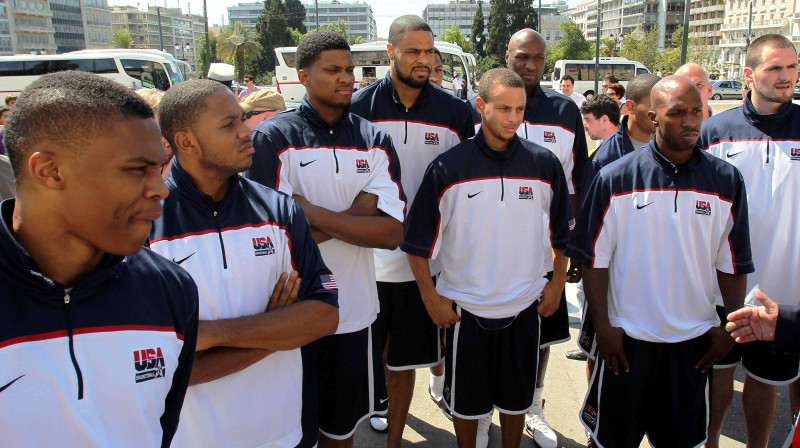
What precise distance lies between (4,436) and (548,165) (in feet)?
8.30

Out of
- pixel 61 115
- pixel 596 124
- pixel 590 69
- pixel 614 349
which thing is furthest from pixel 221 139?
pixel 590 69

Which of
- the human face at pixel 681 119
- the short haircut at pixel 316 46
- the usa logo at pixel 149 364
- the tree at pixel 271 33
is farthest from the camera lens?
the tree at pixel 271 33

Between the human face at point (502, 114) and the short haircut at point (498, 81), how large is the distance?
0.02m

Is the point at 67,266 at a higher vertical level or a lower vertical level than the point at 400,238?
higher

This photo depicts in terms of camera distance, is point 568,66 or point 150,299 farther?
point 568,66

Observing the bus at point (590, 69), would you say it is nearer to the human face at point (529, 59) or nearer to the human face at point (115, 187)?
the human face at point (529, 59)

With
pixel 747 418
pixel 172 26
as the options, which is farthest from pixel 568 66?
pixel 172 26

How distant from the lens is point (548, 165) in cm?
298

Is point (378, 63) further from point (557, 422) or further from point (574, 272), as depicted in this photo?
point (557, 422)

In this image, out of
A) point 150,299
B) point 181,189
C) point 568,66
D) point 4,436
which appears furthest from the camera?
point 568,66

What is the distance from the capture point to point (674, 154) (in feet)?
8.95

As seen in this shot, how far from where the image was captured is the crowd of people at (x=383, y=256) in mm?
1277

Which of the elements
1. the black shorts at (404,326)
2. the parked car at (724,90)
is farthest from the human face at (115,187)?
the parked car at (724,90)

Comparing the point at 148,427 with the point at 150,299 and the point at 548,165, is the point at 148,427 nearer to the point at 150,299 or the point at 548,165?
the point at 150,299
